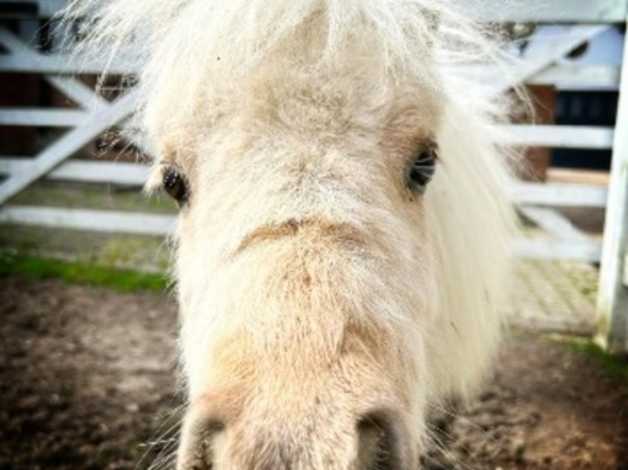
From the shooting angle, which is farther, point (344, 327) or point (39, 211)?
point (39, 211)

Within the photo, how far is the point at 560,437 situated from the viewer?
3283 mm

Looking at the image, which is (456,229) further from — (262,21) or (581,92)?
(581,92)

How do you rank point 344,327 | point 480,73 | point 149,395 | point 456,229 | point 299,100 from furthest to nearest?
point 149,395, point 480,73, point 456,229, point 299,100, point 344,327

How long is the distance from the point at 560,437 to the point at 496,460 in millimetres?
443

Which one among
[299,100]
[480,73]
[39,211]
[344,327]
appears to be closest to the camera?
[344,327]

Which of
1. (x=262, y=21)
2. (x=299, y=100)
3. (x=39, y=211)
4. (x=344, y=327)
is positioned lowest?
(x=39, y=211)

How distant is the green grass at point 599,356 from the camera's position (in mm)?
3979

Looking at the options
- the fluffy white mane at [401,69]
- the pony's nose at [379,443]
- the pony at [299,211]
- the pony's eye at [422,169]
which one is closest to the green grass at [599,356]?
the fluffy white mane at [401,69]

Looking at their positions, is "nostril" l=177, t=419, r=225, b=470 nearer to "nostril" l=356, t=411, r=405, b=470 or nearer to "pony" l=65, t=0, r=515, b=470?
"pony" l=65, t=0, r=515, b=470

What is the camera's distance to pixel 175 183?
1771 millimetres

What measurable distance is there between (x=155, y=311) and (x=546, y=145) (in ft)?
11.3

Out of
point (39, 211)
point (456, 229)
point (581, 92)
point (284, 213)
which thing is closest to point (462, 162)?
point (456, 229)

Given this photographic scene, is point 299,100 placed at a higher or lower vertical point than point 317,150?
higher

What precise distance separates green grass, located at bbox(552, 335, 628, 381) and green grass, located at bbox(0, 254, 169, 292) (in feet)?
11.0
